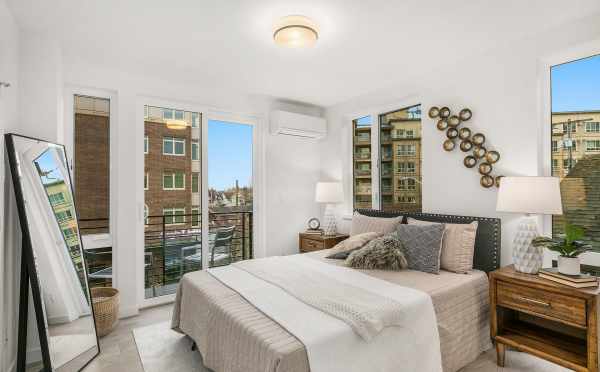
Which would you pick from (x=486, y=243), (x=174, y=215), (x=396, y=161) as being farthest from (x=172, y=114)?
(x=486, y=243)

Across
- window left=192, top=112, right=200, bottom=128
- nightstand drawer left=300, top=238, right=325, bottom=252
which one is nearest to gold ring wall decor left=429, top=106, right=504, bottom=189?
nightstand drawer left=300, top=238, right=325, bottom=252

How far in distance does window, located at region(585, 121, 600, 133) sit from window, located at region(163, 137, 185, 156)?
3764 mm

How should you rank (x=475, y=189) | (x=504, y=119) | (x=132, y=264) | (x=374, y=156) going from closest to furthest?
(x=504, y=119) → (x=475, y=189) → (x=132, y=264) → (x=374, y=156)

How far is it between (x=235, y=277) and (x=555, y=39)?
3.10 m

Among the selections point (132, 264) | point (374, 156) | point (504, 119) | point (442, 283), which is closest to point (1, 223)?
point (132, 264)

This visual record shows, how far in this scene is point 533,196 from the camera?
7.07 feet

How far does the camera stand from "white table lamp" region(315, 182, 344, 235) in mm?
4121

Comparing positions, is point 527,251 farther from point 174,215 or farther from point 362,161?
point 174,215

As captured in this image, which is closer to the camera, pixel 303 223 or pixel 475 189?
pixel 475 189

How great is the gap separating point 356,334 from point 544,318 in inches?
60.7

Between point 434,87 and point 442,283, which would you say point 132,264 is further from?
point 434,87

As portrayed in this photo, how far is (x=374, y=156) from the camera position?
402 centimetres

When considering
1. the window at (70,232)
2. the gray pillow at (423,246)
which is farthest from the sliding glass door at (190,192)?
the gray pillow at (423,246)

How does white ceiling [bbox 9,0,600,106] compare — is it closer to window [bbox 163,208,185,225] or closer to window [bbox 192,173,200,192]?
window [bbox 192,173,200,192]
